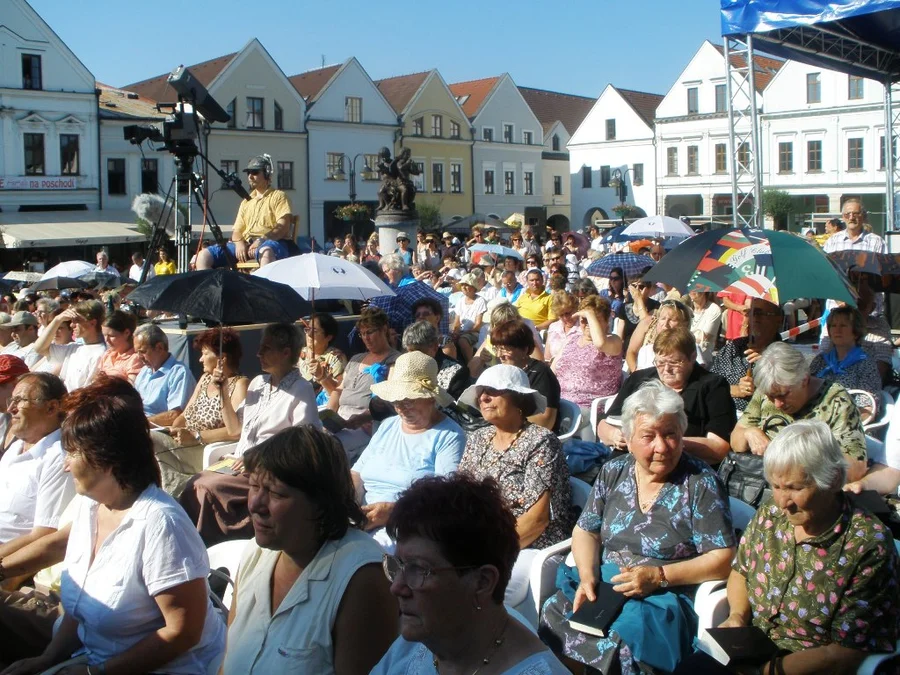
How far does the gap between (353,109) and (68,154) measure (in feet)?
48.6

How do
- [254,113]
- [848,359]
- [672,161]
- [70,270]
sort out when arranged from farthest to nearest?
[672,161] → [254,113] → [70,270] → [848,359]

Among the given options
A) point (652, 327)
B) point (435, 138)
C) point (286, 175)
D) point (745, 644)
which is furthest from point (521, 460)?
point (435, 138)

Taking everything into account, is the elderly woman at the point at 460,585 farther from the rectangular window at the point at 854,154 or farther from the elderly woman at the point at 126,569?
the rectangular window at the point at 854,154

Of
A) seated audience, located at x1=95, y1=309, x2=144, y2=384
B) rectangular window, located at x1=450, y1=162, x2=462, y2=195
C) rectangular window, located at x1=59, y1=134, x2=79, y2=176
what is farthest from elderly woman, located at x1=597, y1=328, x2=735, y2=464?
rectangular window, located at x1=450, y1=162, x2=462, y2=195

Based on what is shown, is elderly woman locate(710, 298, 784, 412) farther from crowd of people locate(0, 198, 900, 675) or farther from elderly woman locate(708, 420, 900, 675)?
elderly woman locate(708, 420, 900, 675)

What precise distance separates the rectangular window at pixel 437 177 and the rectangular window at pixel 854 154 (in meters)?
20.3

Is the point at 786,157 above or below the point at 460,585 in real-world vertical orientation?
above

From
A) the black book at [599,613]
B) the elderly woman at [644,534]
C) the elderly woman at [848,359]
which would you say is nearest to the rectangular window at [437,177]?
the elderly woman at [848,359]

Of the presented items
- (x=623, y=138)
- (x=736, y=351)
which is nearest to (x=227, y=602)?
(x=736, y=351)

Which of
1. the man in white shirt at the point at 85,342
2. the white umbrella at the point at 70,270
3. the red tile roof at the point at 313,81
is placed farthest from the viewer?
the red tile roof at the point at 313,81

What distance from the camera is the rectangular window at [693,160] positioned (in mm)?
51000

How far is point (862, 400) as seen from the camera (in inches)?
227

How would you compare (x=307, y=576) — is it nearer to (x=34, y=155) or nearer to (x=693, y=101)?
(x=34, y=155)

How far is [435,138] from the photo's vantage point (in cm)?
5038
